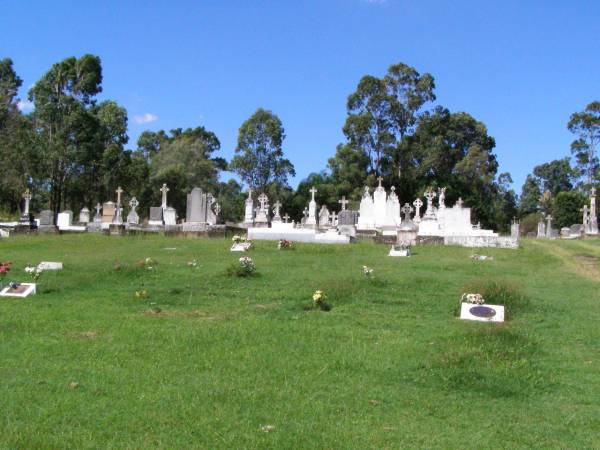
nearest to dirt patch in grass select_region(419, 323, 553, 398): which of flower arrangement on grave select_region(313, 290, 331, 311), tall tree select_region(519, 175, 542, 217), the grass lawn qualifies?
the grass lawn

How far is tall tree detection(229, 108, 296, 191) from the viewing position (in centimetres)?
6078

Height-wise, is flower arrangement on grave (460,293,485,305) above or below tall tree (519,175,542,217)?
below

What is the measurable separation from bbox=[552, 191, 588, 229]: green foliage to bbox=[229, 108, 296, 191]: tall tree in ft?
82.3

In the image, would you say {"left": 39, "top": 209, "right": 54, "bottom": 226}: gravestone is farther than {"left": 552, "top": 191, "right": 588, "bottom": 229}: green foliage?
No

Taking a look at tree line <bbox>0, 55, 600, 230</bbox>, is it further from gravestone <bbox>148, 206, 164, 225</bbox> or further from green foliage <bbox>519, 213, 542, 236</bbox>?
gravestone <bbox>148, 206, 164, 225</bbox>

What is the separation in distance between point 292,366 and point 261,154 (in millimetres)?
55212

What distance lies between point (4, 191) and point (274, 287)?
39471mm

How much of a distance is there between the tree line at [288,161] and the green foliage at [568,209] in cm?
55

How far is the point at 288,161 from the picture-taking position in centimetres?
6231

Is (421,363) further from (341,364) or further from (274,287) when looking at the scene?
(274,287)

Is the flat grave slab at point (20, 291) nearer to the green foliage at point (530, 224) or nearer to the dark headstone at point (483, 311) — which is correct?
the dark headstone at point (483, 311)

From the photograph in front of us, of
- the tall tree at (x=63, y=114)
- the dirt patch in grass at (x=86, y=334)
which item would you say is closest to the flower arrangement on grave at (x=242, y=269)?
the dirt patch in grass at (x=86, y=334)

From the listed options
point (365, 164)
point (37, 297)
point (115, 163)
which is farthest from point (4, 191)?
point (37, 297)

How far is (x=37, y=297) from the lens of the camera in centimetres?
1090
